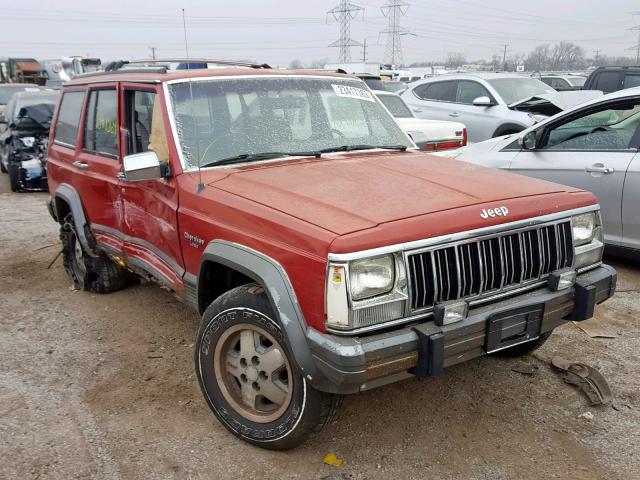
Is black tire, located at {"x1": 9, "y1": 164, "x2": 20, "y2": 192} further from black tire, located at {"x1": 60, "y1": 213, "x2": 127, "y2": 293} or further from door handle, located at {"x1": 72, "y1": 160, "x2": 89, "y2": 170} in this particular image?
door handle, located at {"x1": 72, "y1": 160, "x2": 89, "y2": 170}

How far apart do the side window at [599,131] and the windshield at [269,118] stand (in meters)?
2.36

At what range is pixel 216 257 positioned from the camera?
10.2 ft

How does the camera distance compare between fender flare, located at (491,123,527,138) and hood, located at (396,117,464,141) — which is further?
fender flare, located at (491,123,527,138)

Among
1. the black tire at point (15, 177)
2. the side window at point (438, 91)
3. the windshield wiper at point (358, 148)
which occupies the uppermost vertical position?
the windshield wiper at point (358, 148)

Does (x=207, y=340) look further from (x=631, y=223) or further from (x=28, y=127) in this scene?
(x=28, y=127)

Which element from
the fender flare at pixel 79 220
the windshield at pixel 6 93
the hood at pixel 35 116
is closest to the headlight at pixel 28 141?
the hood at pixel 35 116

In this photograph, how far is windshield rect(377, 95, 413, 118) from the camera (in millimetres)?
9891

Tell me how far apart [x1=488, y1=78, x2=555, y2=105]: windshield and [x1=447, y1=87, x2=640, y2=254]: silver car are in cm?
472

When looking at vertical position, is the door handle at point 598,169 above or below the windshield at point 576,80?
above

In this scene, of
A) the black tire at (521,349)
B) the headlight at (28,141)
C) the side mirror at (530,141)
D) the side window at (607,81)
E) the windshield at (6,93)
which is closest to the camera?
the black tire at (521,349)

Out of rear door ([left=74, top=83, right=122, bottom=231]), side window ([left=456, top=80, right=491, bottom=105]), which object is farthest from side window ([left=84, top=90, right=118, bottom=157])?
side window ([left=456, top=80, right=491, bottom=105])

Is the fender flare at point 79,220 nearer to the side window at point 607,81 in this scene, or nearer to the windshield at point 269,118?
the windshield at point 269,118

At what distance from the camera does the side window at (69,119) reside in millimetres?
5035

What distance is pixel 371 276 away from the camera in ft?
8.54
